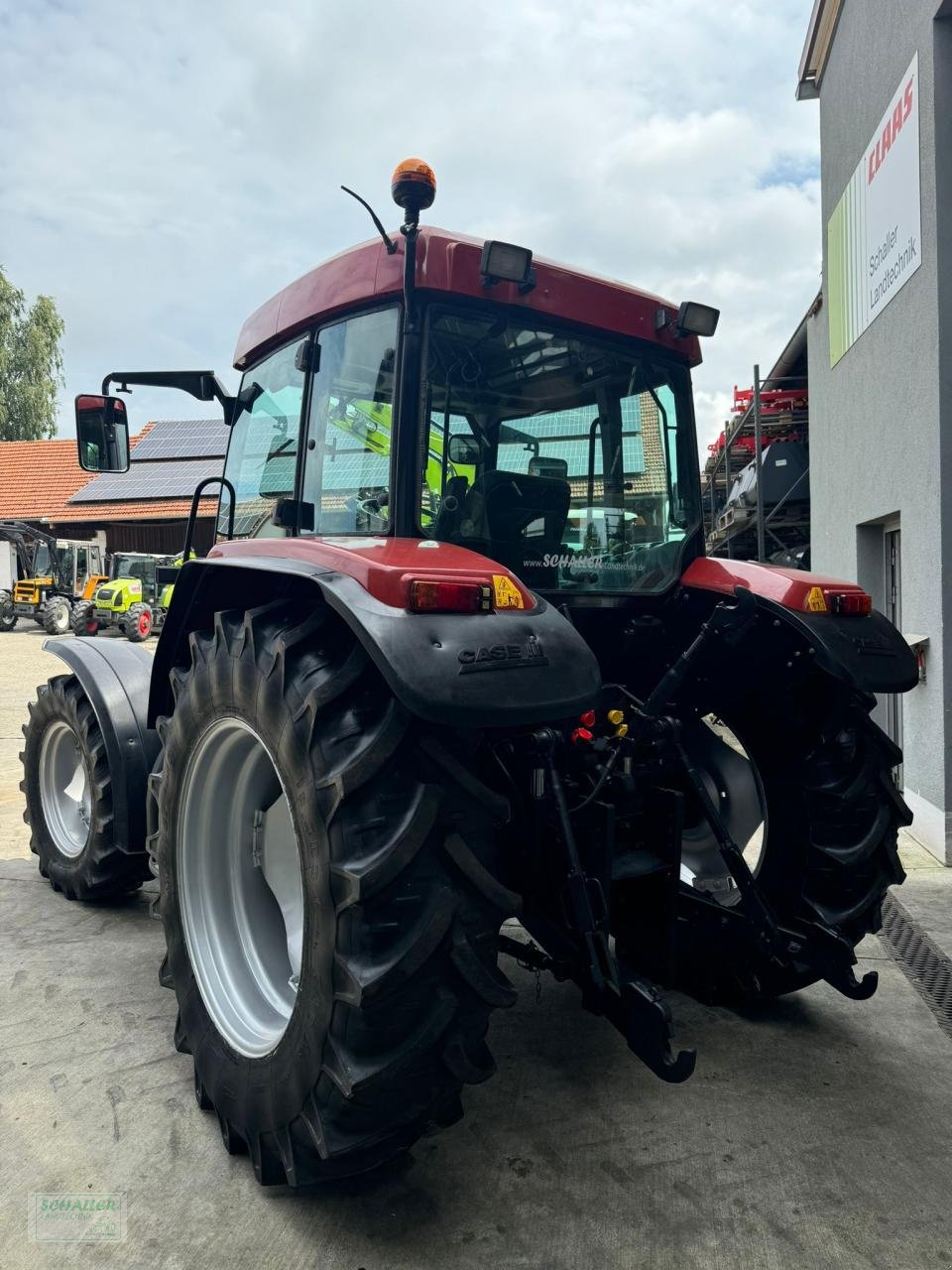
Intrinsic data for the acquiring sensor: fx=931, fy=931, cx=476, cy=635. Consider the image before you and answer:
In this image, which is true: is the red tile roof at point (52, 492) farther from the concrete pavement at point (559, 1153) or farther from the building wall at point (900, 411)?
the concrete pavement at point (559, 1153)

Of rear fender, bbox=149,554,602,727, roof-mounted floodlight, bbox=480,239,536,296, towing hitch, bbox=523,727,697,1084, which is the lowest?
towing hitch, bbox=523,727,697,1084

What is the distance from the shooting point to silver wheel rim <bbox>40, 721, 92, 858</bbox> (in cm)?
401

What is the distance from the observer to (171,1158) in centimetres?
215

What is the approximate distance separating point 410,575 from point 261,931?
4.07ft

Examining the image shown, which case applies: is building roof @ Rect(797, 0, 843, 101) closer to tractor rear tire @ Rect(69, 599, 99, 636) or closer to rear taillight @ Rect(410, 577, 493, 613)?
rear taillight @ Rect(410, 577, 493, 613)

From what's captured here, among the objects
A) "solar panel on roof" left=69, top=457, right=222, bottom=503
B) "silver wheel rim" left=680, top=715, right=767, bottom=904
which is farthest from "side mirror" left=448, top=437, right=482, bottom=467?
"solar panel on roof" left=69, top=457, right=222, bottom=503

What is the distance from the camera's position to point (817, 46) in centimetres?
769

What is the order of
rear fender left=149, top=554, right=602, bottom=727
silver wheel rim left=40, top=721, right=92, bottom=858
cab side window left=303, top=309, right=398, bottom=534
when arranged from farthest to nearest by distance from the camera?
silver wheel rim left=40, top=721, right=92, bottom=858 → cab side window left=303, top=309, right=398, bottom=534 → rear fender left=149, top=554, right=602, bottom=727

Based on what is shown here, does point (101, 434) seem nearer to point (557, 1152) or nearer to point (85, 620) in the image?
point (557, 1152)

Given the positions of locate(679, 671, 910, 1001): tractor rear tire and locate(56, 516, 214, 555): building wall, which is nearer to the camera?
locate(679, 671, 910, 1001): tractor rear tire

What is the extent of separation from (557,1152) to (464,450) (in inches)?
67.6

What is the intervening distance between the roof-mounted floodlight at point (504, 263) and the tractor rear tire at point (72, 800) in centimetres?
241

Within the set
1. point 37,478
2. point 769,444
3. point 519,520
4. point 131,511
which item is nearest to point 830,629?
point 519,520

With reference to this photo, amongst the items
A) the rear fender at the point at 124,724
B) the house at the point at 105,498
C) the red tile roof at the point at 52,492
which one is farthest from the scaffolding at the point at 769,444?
the red tile roof at the point at 52,492
